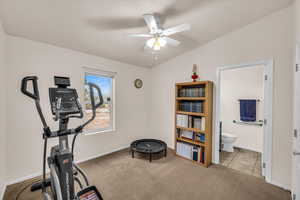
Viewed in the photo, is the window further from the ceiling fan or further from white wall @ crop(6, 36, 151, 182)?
the ceiling fan

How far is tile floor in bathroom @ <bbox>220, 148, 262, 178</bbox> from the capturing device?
2.37 metres

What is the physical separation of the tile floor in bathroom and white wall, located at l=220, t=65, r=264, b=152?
31cm

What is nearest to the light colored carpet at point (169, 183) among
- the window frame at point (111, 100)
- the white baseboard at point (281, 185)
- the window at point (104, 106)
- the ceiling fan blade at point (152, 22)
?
the white baseboard at point (281, 185)

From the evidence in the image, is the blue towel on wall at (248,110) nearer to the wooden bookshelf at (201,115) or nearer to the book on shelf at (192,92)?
the wooden bookshelf at (201,115)

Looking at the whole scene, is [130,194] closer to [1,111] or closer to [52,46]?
[1,111]

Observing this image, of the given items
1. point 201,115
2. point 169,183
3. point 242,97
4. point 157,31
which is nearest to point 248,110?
A: point 242,97

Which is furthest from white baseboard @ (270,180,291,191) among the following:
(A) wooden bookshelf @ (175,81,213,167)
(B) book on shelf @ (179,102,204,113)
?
(B) book on shelf @ (179,102,204,113)

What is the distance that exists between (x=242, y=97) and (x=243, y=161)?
1.65 m

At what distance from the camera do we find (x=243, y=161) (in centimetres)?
272

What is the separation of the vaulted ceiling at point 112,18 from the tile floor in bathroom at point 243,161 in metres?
2.58

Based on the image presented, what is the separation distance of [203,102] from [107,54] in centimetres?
225

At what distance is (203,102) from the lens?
102 inches

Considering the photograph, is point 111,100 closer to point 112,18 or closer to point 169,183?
point 112,18

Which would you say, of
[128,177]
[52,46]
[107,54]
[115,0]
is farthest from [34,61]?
[128,177]
